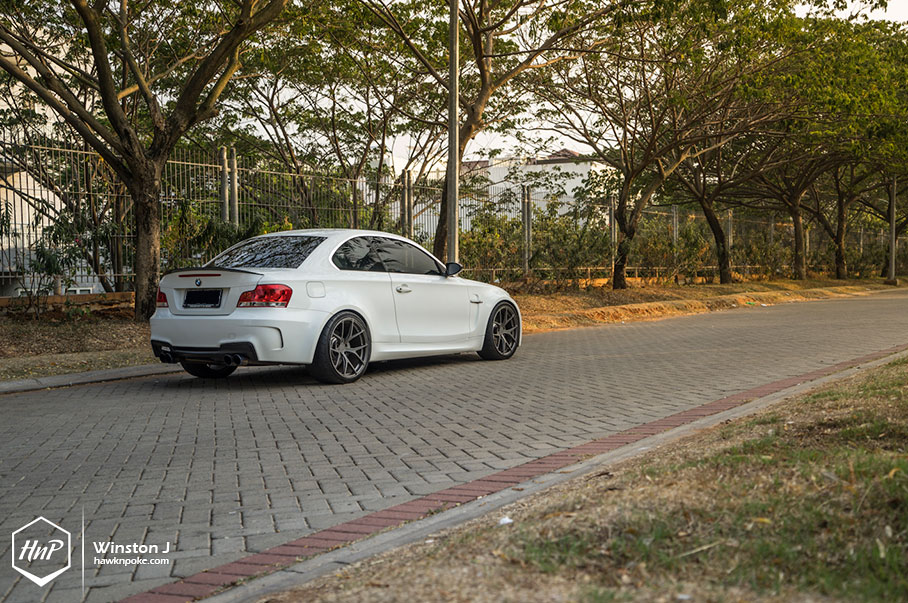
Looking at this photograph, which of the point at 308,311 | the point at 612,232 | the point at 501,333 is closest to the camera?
the point at 308,311

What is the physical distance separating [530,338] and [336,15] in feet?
27.4

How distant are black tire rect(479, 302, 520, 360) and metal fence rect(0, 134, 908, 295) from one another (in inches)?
215

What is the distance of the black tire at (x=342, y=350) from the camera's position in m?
9.44

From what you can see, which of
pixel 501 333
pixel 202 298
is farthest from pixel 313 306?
pixel 501 333

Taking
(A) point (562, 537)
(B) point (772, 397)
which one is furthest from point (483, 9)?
(A) point (562, 537)

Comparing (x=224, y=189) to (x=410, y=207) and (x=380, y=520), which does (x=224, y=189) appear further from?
(x=380, y=520)

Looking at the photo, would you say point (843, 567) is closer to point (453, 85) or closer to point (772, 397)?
point (772, 397)

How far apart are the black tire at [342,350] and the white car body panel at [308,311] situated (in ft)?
0.28

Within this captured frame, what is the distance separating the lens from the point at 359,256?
33.6 feet

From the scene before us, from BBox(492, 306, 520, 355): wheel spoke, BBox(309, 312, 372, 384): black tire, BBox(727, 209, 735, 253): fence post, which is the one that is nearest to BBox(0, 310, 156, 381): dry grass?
BBox(309, 312, 372, 384): black tire

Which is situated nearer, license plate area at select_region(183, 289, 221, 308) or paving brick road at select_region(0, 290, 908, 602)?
paving brick road at select_region(0, 290, 908, 602)

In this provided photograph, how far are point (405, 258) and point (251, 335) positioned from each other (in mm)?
2500

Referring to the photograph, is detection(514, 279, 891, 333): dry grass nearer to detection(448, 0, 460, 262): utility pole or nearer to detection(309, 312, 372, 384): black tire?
detection(448, 0, 460, 262): utility pole

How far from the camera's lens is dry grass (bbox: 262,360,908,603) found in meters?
3.07
